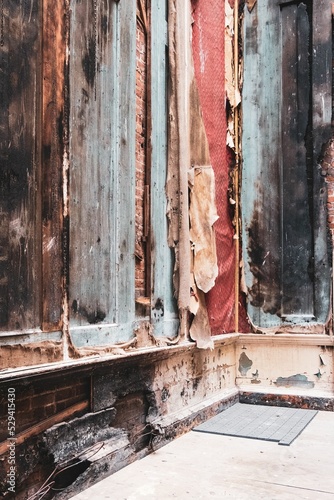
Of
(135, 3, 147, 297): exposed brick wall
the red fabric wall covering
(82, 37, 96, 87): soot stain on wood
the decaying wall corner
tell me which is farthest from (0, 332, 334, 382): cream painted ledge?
the decaying wall corner

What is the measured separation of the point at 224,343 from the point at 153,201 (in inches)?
77.2

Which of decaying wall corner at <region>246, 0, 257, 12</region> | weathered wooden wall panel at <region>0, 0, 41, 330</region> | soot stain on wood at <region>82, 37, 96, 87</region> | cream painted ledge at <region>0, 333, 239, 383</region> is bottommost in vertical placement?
cream painted ledge at <region>0, 333, 239, 383</region>

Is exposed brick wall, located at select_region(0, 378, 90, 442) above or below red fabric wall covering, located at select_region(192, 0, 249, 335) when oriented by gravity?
below

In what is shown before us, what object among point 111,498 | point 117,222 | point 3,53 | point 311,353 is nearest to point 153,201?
point 117,222

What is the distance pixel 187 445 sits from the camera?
4.29 m

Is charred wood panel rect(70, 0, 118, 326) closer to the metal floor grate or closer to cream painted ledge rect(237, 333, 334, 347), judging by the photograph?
the metal floor grate

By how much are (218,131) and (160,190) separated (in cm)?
156

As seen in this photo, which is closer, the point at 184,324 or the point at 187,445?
the point at 187,445

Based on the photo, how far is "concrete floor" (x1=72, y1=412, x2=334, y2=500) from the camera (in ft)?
10.7

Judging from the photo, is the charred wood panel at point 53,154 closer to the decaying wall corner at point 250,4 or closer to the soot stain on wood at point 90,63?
the soot stain on wood at point 90,63

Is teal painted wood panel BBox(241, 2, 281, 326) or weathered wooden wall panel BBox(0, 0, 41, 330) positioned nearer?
weathered wooden wall panel BBox(0, 0, 41, 330)

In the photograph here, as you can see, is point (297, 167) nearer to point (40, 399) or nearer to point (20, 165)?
point (20, 165)

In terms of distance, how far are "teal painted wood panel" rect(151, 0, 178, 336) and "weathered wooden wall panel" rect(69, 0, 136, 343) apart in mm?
361

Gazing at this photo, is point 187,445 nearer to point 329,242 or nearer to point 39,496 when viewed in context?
point 39,496
